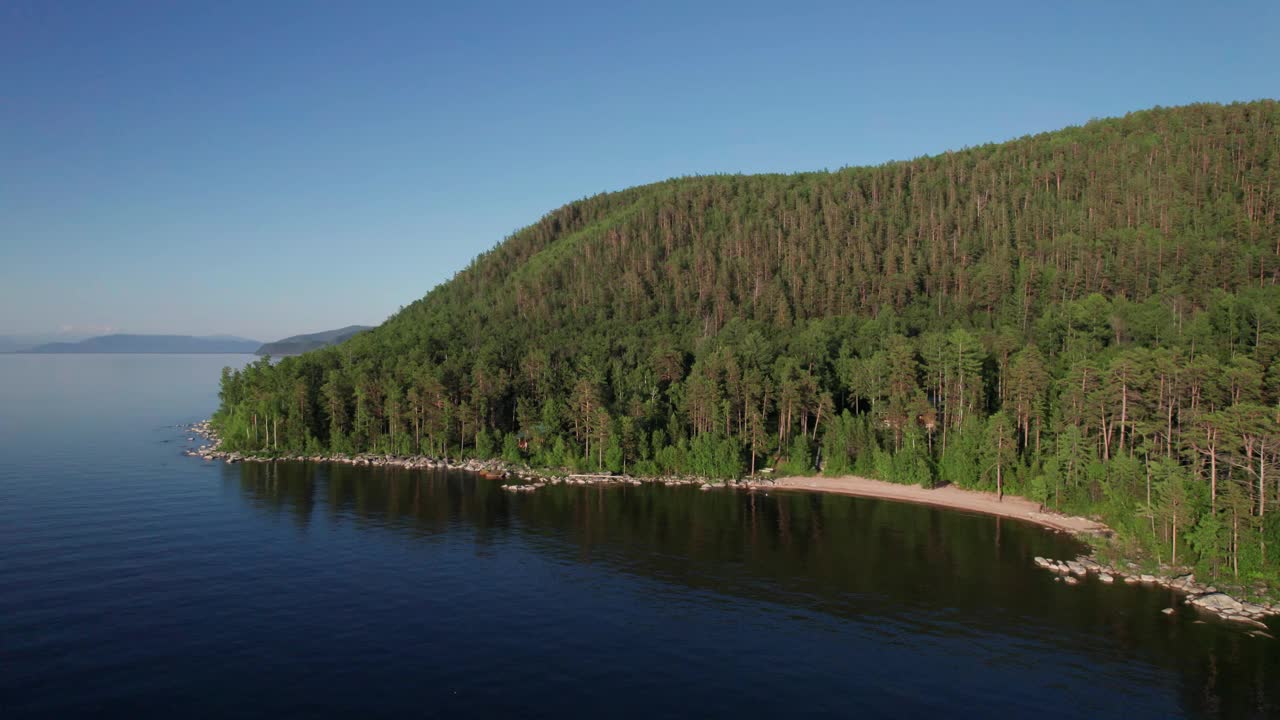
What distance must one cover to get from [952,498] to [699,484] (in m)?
31.5

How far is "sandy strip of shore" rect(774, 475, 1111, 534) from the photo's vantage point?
75.9 metres

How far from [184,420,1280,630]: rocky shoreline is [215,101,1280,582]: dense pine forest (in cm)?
301

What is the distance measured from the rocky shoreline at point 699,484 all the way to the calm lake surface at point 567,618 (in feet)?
7.16

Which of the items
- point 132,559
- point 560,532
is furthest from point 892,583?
point 132,559

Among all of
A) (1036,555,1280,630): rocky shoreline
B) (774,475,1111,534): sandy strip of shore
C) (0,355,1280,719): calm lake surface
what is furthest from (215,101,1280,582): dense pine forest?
(0,355,1280,719): calm lake surface

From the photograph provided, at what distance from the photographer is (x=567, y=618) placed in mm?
49594

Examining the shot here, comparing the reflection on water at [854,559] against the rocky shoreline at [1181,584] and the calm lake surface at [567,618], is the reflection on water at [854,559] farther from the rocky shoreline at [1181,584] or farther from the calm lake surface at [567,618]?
the rocky shoreline at [1181,584]

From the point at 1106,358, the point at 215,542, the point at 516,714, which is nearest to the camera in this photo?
the point at 516,714

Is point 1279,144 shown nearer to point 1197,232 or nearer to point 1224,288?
point 1197,232

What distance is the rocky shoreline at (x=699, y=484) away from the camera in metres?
51.3

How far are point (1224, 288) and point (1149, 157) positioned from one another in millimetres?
51983

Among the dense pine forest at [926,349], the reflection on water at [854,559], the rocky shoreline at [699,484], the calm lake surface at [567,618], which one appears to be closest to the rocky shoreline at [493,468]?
the rocky shoreline at [699,484]

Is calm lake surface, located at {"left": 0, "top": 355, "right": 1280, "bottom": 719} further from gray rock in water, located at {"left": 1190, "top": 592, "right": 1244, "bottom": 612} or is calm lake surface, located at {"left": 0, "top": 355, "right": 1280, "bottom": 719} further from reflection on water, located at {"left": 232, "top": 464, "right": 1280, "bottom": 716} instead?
gray rock in water, located at {"left": 1190, "top": 592, "right": 1244, "bottom": 612}

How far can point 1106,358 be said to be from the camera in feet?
302
